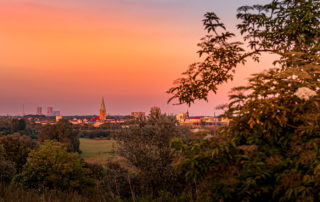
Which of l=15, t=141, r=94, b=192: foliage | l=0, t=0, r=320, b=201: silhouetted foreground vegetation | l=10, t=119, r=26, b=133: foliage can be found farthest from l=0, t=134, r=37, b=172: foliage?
l=10, t=119, r=26, b=133: foliage

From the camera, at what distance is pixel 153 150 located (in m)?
20.3

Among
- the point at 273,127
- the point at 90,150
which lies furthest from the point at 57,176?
the point at 90,150

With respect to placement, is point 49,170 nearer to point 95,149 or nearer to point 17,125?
point 95,149

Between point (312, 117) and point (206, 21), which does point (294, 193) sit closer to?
point (312, 117)

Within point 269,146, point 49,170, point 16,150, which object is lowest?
point 49,170

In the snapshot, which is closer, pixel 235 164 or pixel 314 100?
pixel 314 100

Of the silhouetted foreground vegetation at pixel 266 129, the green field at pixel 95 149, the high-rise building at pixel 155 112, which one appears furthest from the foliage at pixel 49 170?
the green field at pixel 95 149

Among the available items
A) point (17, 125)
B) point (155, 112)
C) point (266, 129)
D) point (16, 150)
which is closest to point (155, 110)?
point (155, 112)

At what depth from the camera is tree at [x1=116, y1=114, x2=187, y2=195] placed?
19.9 meters

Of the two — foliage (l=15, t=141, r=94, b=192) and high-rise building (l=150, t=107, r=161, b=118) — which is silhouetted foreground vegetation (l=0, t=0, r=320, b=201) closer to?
high-rise building (l=150, t=107, r=161, b=118)

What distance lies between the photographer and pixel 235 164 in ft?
18.5

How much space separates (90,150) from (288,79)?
10282 centimetres

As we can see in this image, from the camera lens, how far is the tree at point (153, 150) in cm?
1986

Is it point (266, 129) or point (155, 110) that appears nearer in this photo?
point (266, 129)
